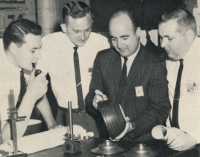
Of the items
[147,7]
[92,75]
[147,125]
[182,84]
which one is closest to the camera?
[147,125]

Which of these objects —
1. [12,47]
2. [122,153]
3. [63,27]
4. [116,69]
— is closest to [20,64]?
[12,47]

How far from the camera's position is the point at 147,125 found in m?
2.23

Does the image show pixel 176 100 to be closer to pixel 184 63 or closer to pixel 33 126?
pixel 184 63

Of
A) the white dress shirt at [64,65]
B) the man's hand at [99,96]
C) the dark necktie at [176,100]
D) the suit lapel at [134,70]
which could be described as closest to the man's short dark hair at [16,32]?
the white dress shirt at [64,65]

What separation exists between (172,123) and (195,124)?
171 mm

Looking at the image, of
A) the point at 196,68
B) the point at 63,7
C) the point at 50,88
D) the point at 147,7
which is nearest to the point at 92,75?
the point at 50,88

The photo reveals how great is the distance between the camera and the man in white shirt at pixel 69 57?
2521mm

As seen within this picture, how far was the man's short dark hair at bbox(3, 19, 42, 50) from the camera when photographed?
2.21 meters

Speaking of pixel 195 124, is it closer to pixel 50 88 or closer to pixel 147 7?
pixel 50 88

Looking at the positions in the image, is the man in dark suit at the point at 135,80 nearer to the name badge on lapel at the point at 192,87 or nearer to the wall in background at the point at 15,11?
the name badge on lapel at the point at 192,87

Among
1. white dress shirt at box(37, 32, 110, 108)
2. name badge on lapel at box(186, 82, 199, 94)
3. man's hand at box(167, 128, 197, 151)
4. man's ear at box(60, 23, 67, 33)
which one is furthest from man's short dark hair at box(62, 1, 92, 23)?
man's hand at box(167, 128, 197, 151)

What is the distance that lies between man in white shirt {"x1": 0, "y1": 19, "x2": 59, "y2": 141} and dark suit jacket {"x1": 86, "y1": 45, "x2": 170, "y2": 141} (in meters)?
0.41

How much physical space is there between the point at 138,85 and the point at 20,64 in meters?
0.83

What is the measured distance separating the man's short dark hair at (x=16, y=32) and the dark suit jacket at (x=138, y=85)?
61cm
